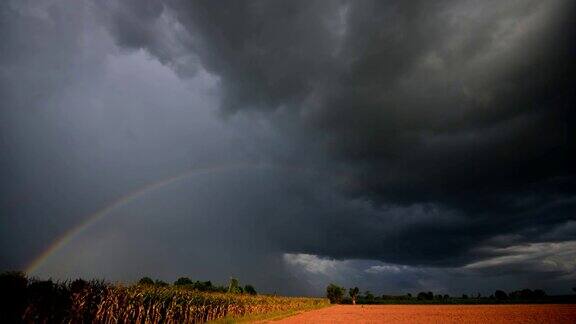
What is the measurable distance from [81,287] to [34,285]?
2.88m

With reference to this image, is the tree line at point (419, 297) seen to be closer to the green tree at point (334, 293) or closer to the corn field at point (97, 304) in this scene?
the green tree at point (334, 293)

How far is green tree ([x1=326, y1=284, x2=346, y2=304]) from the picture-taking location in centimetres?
14225

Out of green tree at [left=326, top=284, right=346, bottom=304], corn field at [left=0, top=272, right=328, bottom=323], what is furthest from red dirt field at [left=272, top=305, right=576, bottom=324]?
green tree at [left=326, top=284, right=346, bottom=304]

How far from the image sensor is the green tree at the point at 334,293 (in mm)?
142250

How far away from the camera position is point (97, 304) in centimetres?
2308

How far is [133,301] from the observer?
1014 inches

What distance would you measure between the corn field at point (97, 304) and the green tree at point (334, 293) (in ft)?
372

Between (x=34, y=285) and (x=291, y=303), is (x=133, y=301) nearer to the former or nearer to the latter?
(x=34, y=285)

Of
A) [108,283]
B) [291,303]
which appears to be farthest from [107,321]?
[291,303]

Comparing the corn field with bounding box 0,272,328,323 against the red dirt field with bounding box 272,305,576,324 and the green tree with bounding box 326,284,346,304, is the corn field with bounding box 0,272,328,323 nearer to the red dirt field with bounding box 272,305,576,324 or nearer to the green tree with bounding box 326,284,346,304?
the red dirt field with bounding box 272,305,576,324

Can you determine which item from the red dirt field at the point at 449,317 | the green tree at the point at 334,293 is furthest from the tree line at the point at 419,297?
the red dirt field at the point at 449,317

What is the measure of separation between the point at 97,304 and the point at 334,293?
130 m

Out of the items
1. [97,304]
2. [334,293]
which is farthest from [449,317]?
[334,293]

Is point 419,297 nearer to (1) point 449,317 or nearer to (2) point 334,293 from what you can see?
(2) point 334,293
